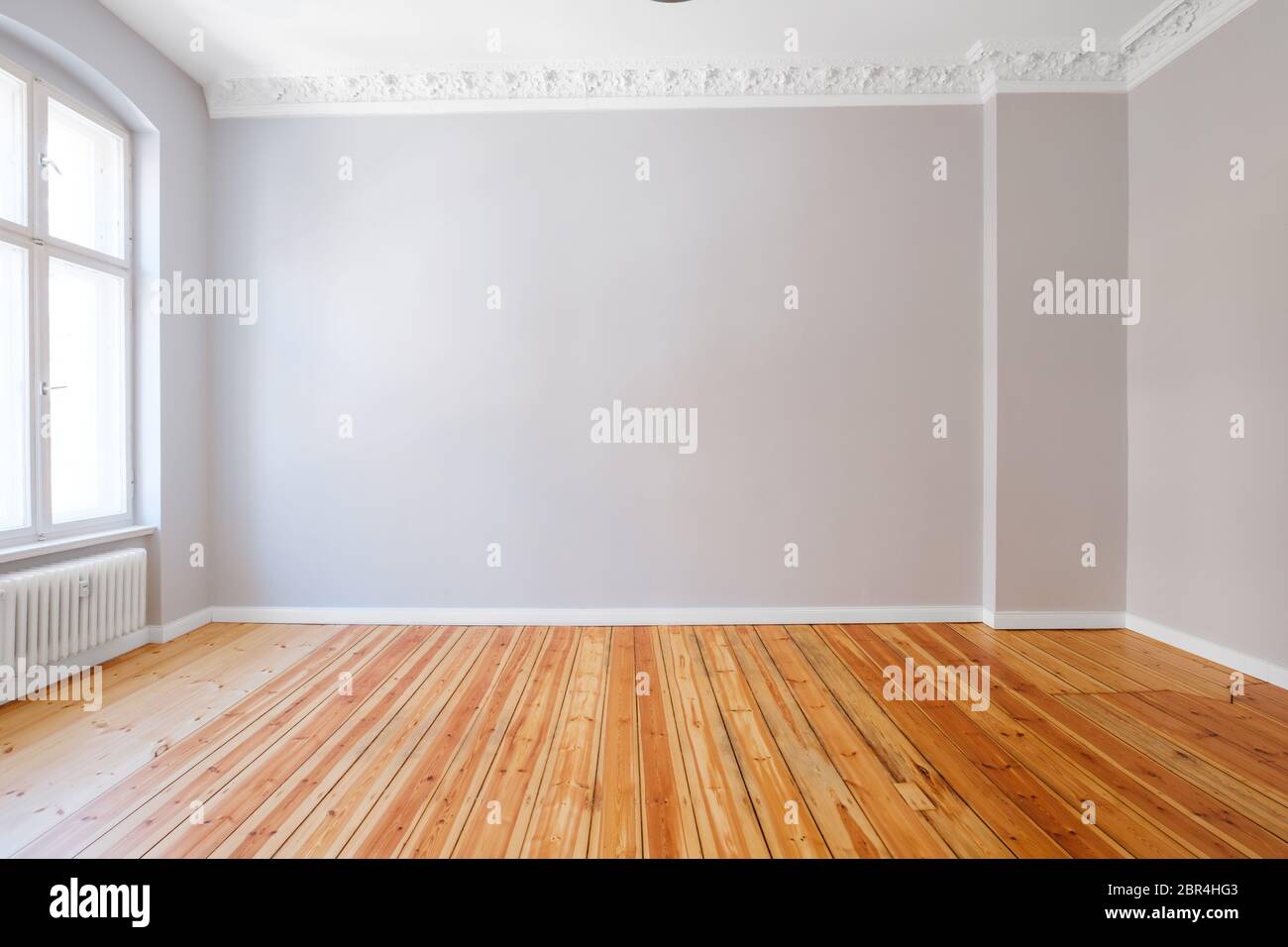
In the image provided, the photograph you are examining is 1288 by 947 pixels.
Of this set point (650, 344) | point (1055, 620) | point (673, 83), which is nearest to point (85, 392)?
point (650, 344)

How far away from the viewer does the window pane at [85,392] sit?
3385 mm

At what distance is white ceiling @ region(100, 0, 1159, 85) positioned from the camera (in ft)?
11.6

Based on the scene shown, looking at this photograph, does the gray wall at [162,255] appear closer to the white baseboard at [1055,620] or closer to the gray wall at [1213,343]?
the white baseboard at [1055,620]

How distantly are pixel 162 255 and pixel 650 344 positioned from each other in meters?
3.16

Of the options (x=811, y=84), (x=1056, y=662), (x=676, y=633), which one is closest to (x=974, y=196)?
(x=811, y=84)

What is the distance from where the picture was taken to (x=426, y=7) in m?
3.54

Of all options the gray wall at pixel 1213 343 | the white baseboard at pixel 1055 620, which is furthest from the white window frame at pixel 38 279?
the gray wall at pixel 1213 343

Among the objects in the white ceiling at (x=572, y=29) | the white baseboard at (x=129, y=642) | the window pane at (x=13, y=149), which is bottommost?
the white baseboard at (x=129, y=642)

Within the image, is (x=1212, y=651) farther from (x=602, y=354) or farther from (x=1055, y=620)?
(x=602, y=354)

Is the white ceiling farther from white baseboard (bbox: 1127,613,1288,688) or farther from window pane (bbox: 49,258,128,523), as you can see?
white baseboard (bbox: 1127,613,1288,688)

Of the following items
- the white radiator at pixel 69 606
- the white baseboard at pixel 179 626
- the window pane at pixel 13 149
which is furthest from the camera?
the white baseboard at pixel 179 626

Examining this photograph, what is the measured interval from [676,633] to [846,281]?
8.71 ft

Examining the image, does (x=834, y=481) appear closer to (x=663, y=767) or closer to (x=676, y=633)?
(x=676, y=633)

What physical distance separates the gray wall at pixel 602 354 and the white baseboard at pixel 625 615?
78 millimetres
